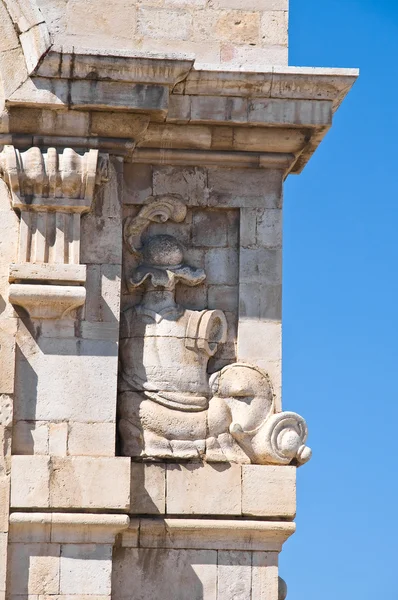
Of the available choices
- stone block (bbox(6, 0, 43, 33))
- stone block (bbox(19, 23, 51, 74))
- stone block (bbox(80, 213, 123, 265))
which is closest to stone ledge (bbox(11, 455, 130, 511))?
stone block (bbox(80, 213, 123, 265))

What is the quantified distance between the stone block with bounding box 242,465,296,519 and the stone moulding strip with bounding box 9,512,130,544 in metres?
1.04

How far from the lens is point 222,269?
15.8m

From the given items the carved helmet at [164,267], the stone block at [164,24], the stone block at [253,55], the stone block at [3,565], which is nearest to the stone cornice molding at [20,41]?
the stone block at [164,24]

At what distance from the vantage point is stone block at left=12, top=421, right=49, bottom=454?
15.0 meters

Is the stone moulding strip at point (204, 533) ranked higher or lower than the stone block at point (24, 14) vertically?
lower

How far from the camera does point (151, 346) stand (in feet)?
50.6

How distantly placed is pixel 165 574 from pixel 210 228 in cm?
290

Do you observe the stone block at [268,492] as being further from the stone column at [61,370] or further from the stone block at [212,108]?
the stone block at [212,108]

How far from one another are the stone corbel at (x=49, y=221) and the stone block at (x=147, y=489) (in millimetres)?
1404

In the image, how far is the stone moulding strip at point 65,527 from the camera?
48.3ft

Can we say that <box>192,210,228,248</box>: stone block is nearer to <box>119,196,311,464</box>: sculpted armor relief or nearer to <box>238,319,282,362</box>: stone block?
<box>119,196,311,464</box>: sculpted armor relief

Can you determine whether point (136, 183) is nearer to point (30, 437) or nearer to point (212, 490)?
point (30, 437)

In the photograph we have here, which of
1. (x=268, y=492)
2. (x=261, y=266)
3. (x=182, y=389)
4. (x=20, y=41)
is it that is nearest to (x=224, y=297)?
(x=261, y=266)

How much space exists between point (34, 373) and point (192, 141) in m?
2.35
